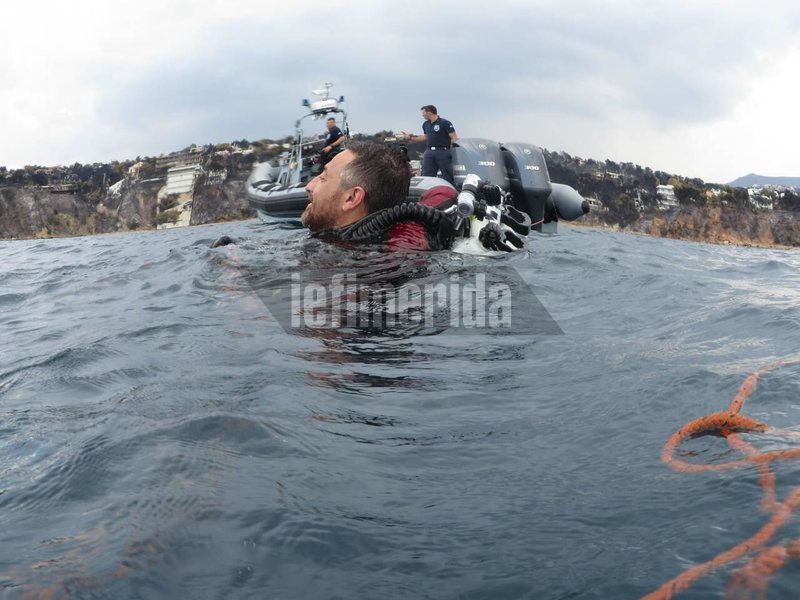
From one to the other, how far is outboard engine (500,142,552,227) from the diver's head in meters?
5.82

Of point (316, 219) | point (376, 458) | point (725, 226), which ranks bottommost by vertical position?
point (376, 458)

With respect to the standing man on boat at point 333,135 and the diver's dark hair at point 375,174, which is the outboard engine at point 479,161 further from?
the diver's dark hair at point 375,174

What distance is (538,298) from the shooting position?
490 cm

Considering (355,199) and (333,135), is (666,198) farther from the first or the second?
(355,199)

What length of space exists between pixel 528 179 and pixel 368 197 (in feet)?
20.2

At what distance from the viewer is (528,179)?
1058cm

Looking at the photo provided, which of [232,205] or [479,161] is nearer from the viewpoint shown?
[479,161]

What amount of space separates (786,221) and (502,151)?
32.7 m

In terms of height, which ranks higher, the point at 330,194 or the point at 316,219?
the point at 330,194

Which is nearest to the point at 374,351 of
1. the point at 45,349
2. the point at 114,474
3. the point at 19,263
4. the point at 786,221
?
the point at 114,474

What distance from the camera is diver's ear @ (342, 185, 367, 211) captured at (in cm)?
508

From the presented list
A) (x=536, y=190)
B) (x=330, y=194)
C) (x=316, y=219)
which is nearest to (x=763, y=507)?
(x=330, y=194)

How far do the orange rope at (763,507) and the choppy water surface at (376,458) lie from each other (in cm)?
3

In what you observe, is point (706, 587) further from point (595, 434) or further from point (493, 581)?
point (595, 434)
